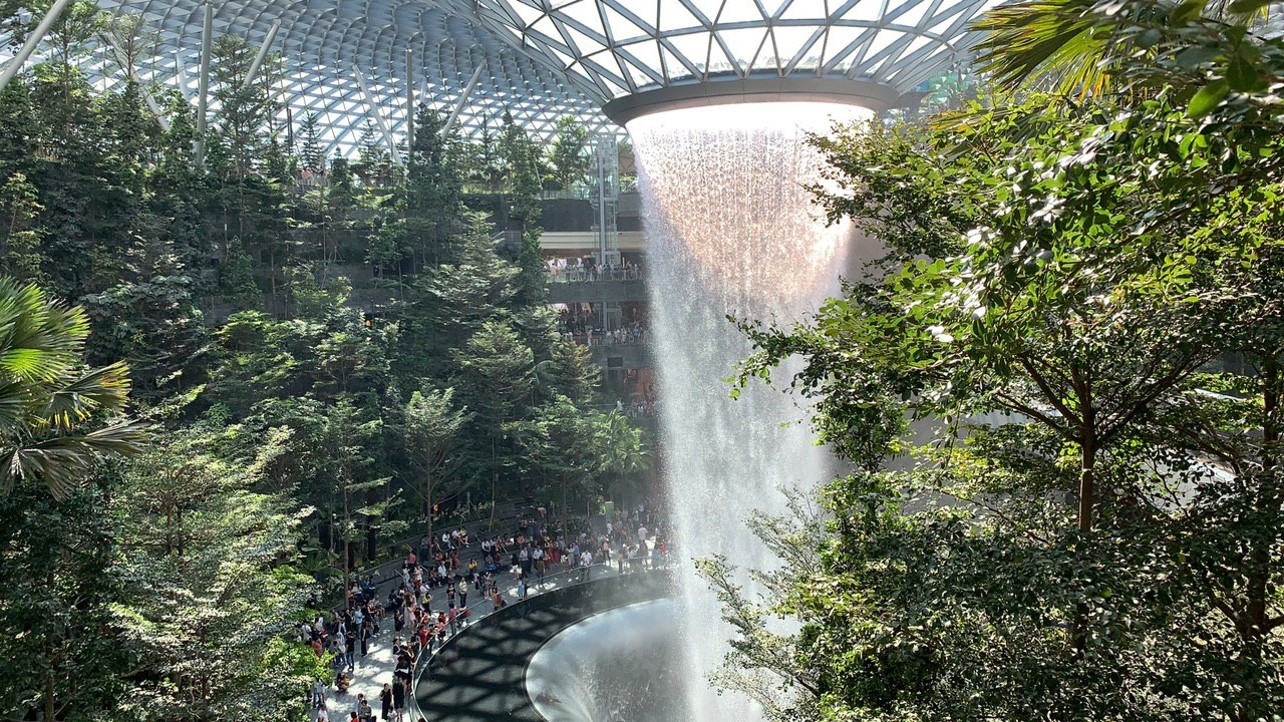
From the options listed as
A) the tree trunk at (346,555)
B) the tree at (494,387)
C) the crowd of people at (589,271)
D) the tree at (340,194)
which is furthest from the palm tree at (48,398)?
the crowd of people at (589,271)

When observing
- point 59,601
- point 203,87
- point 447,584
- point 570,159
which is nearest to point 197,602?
point 59,601

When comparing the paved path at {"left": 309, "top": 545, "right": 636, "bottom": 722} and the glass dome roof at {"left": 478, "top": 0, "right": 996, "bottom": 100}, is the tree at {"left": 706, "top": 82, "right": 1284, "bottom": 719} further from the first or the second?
the paved path at {"left": 309, "top": 545, "right": 636, "bottom": 722}

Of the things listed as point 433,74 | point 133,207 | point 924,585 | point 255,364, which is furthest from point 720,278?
point 433,74

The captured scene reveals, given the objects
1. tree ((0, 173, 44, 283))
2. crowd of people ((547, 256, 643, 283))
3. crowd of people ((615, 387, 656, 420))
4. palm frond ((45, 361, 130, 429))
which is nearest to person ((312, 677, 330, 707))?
palm frond ((45, 361, 130, 429))

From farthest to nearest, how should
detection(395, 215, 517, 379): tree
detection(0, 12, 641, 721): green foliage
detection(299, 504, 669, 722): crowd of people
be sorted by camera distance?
detection(395, 215, 517, 379): tree, detection(299, 504, 669, 722): crowd of people, detection(0, 12, 641, 721): green foliage

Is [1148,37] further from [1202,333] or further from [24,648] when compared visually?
[24,648]

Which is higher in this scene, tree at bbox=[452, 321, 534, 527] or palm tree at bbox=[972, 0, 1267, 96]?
palm tree at bbox=[972, 0, 1267, 96]
